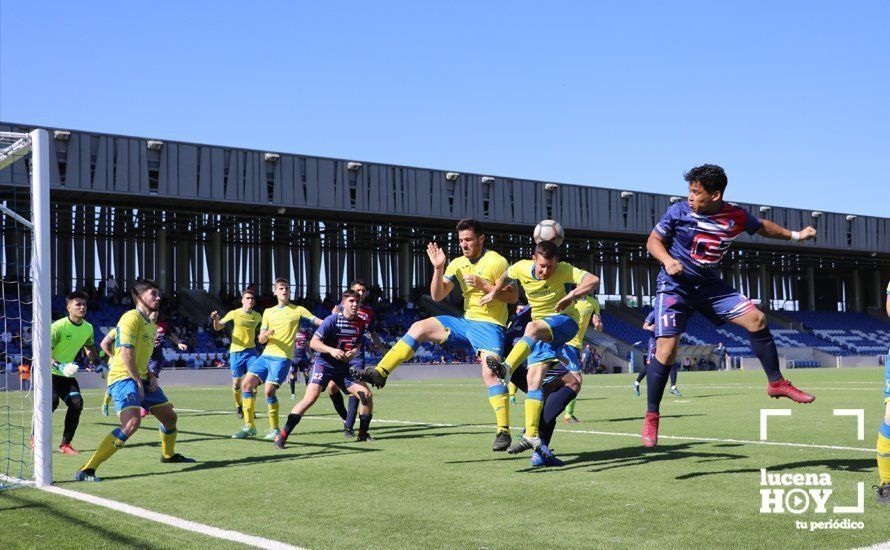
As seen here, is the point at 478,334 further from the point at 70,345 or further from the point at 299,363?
the point at 299,363

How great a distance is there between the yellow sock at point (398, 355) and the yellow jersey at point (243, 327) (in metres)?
7.13

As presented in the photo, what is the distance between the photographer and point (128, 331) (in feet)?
29.0

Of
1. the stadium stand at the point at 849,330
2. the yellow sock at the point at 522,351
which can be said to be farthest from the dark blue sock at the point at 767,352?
the stadium stand at the point at 849,330

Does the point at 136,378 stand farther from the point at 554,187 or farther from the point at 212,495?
the point at 554,187

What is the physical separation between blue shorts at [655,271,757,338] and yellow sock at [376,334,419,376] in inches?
91.8

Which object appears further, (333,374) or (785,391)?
(333,374)

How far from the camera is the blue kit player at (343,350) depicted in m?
12.1

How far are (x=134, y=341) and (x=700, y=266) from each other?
17.3 feet

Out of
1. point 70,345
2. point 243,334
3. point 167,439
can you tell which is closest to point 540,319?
point 167,439

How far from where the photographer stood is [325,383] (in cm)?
1254

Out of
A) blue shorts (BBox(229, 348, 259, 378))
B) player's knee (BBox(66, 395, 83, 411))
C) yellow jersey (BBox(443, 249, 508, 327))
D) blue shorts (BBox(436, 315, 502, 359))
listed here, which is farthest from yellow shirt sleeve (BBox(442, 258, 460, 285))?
blue shorts (BBox(229, 348, 259, 378))

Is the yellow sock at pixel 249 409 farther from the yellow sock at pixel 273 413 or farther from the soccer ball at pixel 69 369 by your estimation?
the soccer ball at pixel 69 369

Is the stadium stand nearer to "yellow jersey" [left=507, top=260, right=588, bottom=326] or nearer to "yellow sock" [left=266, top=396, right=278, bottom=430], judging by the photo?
"yellow sock" [left=266, top=396, right=278, bottom=430]

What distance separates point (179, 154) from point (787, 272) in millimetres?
61122
